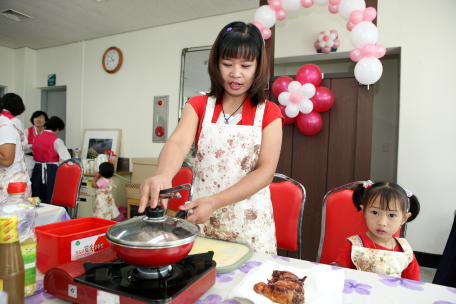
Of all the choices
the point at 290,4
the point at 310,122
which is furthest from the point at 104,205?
the point at 290,4

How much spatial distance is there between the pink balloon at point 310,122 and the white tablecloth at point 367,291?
2114 mm

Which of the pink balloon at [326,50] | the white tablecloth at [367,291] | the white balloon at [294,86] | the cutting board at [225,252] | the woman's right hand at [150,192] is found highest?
the pink balloon at [326,50]

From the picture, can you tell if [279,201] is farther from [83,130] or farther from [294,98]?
[83,130]

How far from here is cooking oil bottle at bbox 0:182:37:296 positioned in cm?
74

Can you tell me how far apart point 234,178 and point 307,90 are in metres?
1.77

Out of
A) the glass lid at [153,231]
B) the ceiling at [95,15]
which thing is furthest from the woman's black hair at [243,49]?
the ceiling at [95,15]

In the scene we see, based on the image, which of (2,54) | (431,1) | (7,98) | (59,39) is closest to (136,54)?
(59,39)

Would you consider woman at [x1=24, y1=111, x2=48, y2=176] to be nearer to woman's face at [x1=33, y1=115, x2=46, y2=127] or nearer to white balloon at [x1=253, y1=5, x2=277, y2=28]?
woman's face at [x1=33, y1=115, x2=46, y2=127]

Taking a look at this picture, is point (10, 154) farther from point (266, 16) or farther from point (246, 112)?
point (266, 16)

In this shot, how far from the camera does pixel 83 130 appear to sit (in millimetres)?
5672

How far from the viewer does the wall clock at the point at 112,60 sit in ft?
17.3

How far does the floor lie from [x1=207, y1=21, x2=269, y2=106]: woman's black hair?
2914mm

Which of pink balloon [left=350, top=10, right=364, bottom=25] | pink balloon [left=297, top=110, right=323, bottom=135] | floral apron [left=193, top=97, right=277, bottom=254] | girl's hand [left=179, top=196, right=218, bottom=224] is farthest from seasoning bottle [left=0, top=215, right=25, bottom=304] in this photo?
pink balloon [left=350, top=10, right=364, bottom=25]

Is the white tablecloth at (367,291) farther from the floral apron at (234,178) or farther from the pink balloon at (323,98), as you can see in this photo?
the pink balloon at (323,98)
